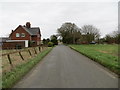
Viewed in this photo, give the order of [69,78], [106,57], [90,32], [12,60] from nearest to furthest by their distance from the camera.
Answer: [69,78]
[12,60]
[106,57]
[90,32]

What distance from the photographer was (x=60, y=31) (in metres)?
81.2

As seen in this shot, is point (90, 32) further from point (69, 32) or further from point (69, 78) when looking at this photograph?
point (69, 78)

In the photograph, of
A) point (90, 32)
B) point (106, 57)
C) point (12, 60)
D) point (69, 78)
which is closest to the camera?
point (69, 78)

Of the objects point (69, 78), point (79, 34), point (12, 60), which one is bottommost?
point (12, 60)

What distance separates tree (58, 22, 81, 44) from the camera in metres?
77.6

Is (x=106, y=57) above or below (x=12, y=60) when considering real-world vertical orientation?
above

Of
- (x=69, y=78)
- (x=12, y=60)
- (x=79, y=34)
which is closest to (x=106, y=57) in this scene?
(x=12, y=60)

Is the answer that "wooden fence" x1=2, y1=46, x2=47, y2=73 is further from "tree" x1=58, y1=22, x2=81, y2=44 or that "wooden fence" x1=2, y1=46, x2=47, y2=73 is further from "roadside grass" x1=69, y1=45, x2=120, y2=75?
"tree" x1=58, y1=22, x2=81, y2=44

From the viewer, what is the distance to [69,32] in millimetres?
79062

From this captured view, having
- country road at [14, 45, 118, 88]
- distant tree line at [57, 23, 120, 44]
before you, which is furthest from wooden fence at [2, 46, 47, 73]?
distant tree line at [57, 23, 120, 44]

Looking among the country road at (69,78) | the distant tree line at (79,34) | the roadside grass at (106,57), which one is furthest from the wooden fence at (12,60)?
the distant tree line at (79,34)

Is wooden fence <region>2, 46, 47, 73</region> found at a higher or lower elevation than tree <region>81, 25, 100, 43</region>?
lower

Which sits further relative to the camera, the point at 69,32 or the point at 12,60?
the point at 69,32

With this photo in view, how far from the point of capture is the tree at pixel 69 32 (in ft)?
255
